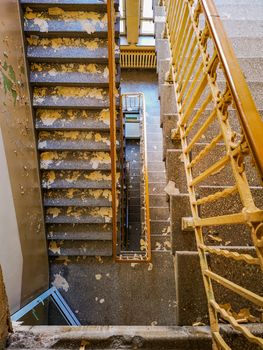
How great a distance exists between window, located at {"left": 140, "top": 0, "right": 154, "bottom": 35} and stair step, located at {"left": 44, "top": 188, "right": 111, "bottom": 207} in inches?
238

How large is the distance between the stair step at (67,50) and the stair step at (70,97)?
→ 11.2 inches

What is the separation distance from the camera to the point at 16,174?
7.64 ft

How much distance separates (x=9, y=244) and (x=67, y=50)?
1.92 m

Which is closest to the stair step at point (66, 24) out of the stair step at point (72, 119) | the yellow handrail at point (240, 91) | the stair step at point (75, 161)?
the stair step at point (72, 119)

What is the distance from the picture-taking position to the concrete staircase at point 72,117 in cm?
263

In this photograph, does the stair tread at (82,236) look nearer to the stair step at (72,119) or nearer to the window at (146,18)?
the stair step at (72,119)

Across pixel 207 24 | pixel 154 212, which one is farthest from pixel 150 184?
pixel 207 24

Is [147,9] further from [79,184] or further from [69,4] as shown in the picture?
[79,184]

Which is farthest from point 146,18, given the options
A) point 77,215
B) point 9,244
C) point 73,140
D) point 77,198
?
point 9,244

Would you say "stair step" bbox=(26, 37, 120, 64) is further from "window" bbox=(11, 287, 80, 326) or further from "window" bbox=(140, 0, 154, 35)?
"window" bbox=(140, 0, 154, 35)

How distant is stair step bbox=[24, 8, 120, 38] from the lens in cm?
260

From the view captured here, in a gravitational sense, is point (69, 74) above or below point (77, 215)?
above

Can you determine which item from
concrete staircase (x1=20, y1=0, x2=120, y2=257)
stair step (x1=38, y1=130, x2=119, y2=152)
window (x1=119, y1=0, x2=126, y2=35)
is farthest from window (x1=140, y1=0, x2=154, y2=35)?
stair step (x1=38, y1=130, x2=119, y2=152)

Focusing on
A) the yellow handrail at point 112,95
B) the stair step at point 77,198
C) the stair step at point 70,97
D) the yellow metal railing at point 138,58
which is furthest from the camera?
the yellow metal railing at point 138,58
